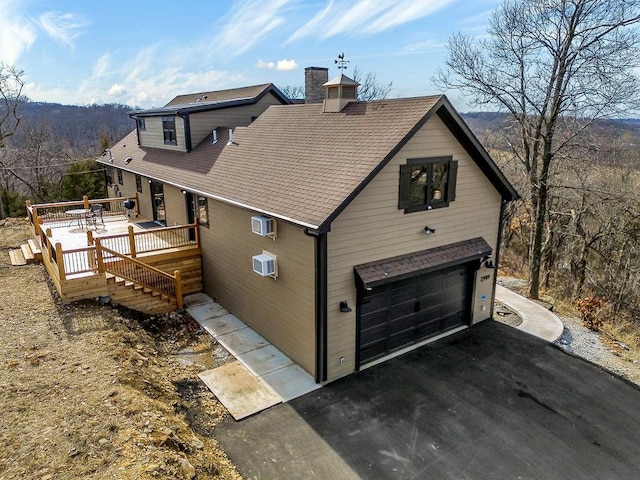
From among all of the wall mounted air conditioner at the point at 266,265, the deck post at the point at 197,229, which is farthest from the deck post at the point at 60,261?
the wall mounted air conditioner at the point at 266,265

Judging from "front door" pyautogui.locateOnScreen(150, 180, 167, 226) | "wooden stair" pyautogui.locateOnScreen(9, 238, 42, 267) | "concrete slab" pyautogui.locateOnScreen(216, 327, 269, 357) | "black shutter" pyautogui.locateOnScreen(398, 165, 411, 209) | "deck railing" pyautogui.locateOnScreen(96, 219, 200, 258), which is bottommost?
"concrete slab" pyautogui.locateOnScreen(216, 327, 269, 357)

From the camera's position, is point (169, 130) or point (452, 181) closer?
point (452, 181)

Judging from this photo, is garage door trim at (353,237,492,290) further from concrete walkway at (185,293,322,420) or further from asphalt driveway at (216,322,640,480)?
concrete walkway at (185,293,322,420)

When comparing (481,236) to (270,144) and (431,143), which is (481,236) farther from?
(270,144)

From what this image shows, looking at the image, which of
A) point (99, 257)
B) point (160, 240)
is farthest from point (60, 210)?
point (99, 257)

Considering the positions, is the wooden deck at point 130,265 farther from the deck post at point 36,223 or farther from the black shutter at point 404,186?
the black shutter at point 404,186

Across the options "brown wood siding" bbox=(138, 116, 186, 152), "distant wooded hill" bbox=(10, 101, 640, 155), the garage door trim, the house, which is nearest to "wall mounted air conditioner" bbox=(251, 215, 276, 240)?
the house

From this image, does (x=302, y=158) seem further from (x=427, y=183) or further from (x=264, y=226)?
(x=427, y=183)
